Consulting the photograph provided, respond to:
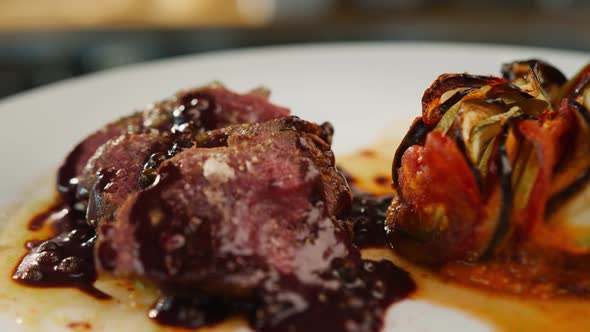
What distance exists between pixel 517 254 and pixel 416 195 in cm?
42

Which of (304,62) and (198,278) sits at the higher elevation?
(304,62)

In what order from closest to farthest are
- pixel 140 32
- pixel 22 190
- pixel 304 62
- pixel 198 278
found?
pixel 198 278
pixel 22 190
pixel 304 62
pixel 140 32

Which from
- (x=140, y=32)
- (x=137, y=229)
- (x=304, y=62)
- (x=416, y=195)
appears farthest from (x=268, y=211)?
(x=140, y=32)

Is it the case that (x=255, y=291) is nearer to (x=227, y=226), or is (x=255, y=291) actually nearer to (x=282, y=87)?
(x=227, y=226)

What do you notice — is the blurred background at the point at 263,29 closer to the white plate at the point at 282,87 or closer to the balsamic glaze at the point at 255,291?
the white plate at the point at 282,87

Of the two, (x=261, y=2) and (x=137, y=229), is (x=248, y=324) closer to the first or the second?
(x=137, y=229)

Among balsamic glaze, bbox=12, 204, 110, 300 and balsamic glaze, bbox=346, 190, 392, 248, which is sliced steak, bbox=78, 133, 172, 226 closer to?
balsamic glaze, bbox=12, 204, 110, 300

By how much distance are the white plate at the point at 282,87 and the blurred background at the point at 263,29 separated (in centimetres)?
178

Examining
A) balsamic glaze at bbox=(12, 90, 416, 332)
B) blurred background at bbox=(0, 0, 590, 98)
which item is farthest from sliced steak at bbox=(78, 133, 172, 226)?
blurred background at bbox=(0, 0, 590, 98)

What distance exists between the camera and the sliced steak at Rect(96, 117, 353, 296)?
208 centimetres

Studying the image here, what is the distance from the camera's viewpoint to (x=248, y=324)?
213cm

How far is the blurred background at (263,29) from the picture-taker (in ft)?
20.8

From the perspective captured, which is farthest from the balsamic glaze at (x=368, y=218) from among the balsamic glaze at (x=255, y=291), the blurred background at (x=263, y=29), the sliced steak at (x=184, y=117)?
the blurred background at (x=263, y=29)

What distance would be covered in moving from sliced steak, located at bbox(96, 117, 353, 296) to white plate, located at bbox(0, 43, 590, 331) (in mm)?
1427
